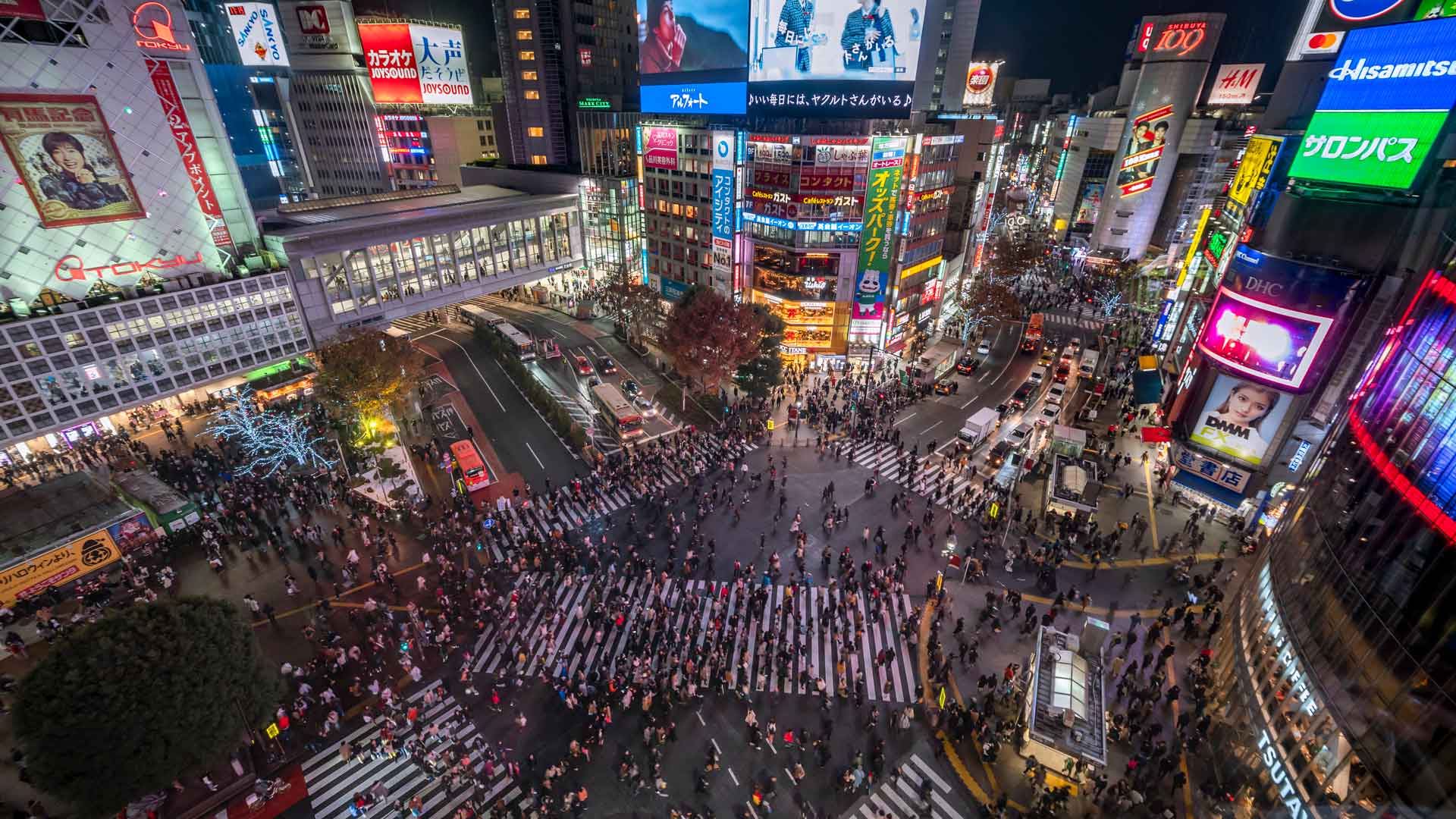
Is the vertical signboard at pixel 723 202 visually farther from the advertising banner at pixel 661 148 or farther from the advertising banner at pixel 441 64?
the advertising banner at pixel 441 64

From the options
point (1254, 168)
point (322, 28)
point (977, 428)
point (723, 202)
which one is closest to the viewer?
point (1254, 168)

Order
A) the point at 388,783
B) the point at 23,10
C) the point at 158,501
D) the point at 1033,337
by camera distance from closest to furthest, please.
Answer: the point at 388,783, the point at 158,501, the point at 23,10, the point at 1033,337

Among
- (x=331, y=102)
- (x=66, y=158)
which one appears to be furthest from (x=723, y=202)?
(x=331, y=102)

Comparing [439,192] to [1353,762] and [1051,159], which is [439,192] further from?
[1051,159]

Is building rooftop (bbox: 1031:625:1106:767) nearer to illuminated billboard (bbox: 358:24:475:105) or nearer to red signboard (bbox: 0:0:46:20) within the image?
red signboard (bbox: 0:0:46:20)

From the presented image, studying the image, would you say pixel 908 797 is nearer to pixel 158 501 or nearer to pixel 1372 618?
pixel 1372 618

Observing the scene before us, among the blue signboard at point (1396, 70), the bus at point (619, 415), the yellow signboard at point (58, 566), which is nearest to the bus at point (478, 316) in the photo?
the bus at point (619, 415)

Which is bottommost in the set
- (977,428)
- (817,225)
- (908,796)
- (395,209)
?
(908,796)
